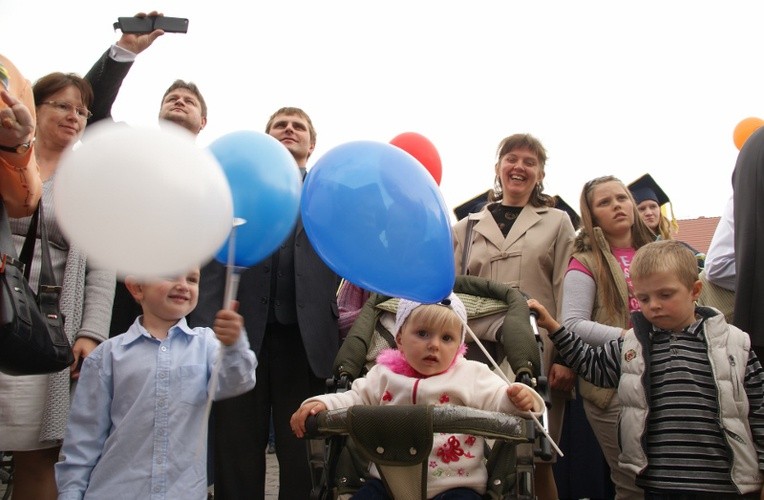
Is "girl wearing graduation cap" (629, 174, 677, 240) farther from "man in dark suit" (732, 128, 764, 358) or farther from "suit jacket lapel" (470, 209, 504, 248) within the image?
"man in dark suit" (732, 128, 764, 358)

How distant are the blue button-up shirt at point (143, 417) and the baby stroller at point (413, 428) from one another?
438 millimetres

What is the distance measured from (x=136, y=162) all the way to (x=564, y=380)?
8.41 ft

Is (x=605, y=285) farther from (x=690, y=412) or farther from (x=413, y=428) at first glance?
(x=413, y=428)

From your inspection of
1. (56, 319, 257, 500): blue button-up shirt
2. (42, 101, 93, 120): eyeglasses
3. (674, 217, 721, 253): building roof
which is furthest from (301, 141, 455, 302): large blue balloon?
(674, 217, 721, 253): building roof

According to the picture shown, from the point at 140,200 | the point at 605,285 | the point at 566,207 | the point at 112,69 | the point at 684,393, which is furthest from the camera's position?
the point at 566,207

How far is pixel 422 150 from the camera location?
5121 millimetres

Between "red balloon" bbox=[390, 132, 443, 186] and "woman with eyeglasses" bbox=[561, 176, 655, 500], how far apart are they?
125 centimetres

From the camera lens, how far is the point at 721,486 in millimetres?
2834

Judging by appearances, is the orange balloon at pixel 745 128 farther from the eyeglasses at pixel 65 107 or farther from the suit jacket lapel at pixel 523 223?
the eyeglasses at pixel 65 107

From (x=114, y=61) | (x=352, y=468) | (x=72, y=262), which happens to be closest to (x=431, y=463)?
(x=352, y=468)

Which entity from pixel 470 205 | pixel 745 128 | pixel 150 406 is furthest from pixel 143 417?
pixel 745 128

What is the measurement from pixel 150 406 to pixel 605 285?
2.40 m

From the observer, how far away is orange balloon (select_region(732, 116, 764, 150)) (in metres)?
5.05

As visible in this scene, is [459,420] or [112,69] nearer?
[459,420]
